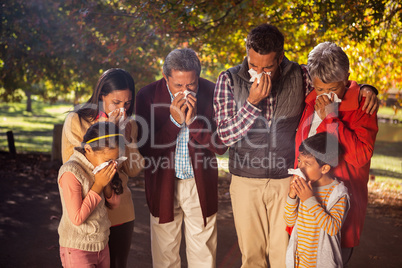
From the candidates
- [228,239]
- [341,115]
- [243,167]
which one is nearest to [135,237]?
[228,239]

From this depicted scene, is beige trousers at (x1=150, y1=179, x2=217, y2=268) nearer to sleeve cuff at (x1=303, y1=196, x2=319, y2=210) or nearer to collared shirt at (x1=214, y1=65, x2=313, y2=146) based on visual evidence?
collared shirt at (x1=214, y1=65, x2=313, y2=146)

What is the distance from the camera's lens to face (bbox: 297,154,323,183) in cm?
284

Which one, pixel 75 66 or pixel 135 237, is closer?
pixel 135 237

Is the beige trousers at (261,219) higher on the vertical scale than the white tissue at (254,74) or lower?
lower

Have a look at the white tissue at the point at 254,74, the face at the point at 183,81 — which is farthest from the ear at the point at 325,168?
the face at the point at 183,81

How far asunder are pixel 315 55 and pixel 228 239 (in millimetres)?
3494

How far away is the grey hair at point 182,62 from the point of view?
3.23 metres

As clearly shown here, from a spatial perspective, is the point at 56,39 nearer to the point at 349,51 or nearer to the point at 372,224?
the point at 349,51

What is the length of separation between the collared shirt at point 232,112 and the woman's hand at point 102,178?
2.78ft

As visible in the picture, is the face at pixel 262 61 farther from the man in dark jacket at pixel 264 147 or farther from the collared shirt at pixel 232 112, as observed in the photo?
the collared shirt at pixel 232 112

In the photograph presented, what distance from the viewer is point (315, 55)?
288 centimetres

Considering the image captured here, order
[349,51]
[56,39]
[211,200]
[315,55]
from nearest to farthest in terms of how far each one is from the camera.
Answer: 1. [315,55]
2. [211,200]
3. [349,51]
4. [56,39]

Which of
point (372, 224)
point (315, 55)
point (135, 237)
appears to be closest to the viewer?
point (315, 55)

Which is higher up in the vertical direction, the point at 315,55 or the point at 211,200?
the point at 315,55
